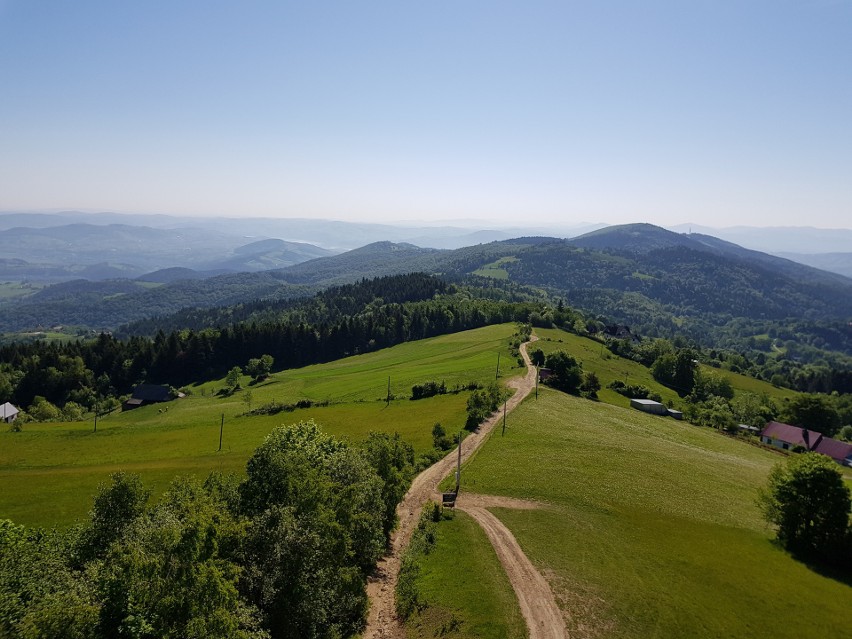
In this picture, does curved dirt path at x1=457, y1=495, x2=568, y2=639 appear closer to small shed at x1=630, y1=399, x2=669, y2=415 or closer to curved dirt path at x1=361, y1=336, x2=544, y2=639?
curved dirt path at x1=361, y1=336, x2=544, y2=639

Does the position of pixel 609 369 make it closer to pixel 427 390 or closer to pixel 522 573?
pixel 427 390

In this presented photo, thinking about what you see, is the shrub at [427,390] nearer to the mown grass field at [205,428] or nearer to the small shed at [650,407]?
the mown grass field at [205,428]

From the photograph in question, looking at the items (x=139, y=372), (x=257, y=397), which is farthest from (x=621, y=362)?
(x=139, y=372)

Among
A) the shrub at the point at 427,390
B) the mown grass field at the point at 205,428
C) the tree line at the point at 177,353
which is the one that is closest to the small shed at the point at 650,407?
the mown grass field at the point at 205,428

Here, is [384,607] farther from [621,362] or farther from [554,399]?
[621,362]

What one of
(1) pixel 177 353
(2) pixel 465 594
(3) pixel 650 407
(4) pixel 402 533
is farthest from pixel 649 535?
(1) pixel 177 353

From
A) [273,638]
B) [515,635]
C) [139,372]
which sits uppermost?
[273,638]

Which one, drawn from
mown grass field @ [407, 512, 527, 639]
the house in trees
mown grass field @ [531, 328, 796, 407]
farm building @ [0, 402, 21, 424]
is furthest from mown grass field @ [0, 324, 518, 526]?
mown grass field @ [407, 512, 527, 639]
